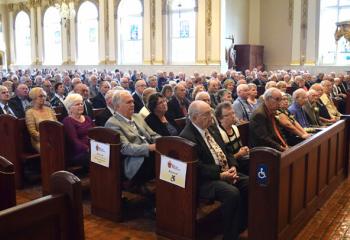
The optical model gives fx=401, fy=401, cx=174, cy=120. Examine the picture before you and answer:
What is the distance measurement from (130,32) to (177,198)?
1545 cm

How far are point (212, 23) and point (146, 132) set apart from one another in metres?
11.7

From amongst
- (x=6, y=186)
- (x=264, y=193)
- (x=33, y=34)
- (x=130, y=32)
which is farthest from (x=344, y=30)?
(x=33, y=34)

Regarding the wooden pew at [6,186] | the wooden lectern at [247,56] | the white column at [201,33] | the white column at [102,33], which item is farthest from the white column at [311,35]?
the wooden pew at [6,186]

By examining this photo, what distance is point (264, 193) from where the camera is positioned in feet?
10.1

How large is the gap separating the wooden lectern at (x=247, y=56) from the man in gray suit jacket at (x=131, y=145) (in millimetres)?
13026

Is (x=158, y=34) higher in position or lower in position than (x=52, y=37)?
lower

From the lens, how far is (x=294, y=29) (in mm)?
16125

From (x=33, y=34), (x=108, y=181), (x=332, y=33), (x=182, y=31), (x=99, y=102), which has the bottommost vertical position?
(x=108, y=181)

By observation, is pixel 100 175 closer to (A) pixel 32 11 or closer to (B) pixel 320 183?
(B) pixel 320 183

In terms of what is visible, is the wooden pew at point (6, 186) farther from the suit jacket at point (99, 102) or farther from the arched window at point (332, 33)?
the arched window at point (332, 33)

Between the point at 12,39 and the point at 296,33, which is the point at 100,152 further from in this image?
the point at 12,39

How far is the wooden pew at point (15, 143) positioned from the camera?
190 inches

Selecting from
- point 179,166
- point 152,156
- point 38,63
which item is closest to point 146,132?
point 152,156

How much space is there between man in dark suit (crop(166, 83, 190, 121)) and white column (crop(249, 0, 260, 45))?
11.7 meters
